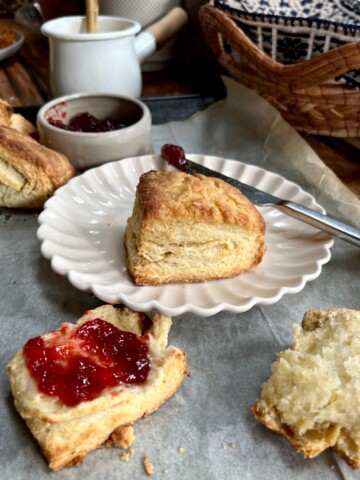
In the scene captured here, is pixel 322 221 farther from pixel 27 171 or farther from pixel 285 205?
pixel 27 171

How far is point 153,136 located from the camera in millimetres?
3109

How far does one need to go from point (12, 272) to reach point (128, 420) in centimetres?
89

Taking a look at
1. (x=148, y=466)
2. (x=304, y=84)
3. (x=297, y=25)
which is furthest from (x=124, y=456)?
(x=297, y=25)

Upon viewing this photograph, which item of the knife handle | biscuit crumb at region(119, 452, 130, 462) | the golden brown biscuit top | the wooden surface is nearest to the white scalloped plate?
the knife handle

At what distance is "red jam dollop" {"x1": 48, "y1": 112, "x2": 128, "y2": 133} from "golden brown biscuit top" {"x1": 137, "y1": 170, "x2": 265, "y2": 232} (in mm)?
692

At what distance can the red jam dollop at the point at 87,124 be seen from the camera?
2531 millimetres

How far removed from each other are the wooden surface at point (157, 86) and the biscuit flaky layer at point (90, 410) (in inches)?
63.0

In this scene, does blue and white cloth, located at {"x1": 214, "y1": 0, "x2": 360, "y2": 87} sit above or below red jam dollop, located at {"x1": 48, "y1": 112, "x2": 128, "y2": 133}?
above

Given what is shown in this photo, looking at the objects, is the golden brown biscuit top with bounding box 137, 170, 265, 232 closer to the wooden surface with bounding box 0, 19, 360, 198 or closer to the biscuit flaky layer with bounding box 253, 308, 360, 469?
the biscuit flaky layer with bounding box 253, 308, 360, 469

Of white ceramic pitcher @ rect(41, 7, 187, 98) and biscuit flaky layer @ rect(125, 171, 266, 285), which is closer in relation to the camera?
biscuit flaky layer @ rect(125, 171, 266, 285)

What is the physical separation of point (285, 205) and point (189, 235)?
530mm

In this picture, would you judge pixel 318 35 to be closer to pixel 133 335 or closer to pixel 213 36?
pixel 213 36

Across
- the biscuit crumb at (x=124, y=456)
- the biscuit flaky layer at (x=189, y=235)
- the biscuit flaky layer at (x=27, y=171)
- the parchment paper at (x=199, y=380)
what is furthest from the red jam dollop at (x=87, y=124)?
the biscuit crumb at (x=124, y=456)

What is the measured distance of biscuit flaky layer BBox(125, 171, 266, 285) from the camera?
1.76m
